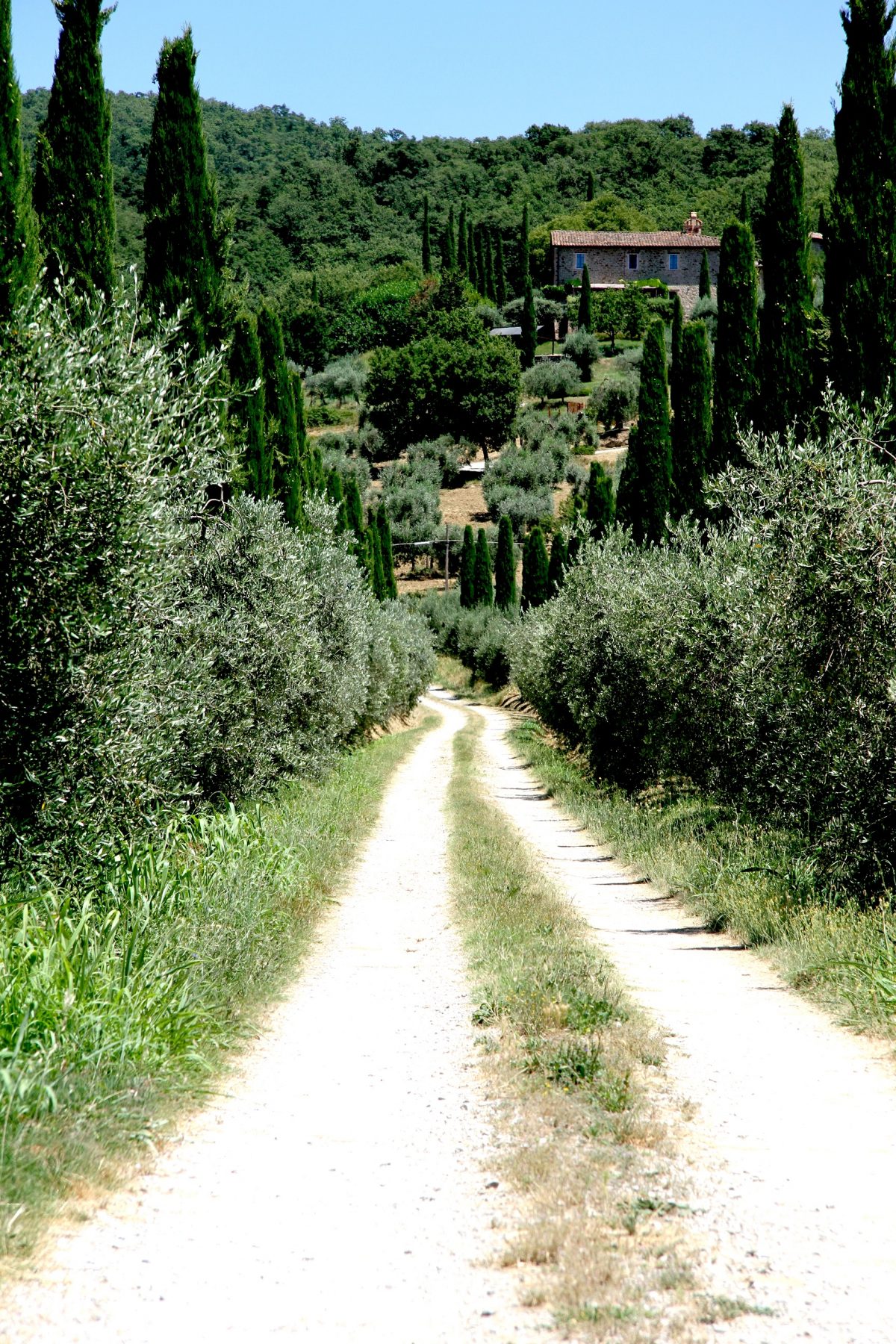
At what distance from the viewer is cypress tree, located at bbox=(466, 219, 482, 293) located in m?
121

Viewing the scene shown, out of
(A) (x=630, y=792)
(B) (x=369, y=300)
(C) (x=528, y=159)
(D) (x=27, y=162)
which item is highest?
(C) (x=528, y=159)

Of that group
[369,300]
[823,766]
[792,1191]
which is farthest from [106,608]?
[369,300]

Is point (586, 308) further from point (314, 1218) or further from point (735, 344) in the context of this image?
point (314, 1218)

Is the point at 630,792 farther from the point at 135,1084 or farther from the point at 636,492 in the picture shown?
the point at 135,1084

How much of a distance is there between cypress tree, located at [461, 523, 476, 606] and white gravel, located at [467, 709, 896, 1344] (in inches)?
2174

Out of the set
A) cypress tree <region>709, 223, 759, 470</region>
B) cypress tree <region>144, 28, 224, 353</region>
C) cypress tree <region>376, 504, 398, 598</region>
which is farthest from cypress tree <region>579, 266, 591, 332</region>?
cypress tree <region>144, 28, 224, 353</region>

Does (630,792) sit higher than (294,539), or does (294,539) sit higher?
(294,539)

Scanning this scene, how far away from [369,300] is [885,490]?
110006mm

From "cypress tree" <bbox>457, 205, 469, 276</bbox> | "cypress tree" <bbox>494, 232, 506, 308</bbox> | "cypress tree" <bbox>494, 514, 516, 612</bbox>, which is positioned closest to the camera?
"cypress tree" <bbox>494, 514, 516, 612</bbox>

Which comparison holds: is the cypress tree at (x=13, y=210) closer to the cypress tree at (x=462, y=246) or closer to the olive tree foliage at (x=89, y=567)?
the olive tree foliage at (x=89, y=567)

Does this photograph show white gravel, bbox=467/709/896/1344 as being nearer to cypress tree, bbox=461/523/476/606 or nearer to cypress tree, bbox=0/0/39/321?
cypress tree, bbox=0/0/39/321

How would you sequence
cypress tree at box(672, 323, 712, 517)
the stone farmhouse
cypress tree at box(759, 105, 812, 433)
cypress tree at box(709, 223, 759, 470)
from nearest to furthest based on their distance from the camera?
cypress tree at box(759, 105, 812, 433) → cypress tree at box(709, 223, 759, 470) → cypress tree at box(672, 323, 712, 517) → the stone farmhouse

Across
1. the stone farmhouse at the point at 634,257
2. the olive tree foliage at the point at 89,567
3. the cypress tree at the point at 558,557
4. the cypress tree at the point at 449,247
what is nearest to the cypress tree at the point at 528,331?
the stone farmhouse at the point at 634,257

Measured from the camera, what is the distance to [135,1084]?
5.45m
